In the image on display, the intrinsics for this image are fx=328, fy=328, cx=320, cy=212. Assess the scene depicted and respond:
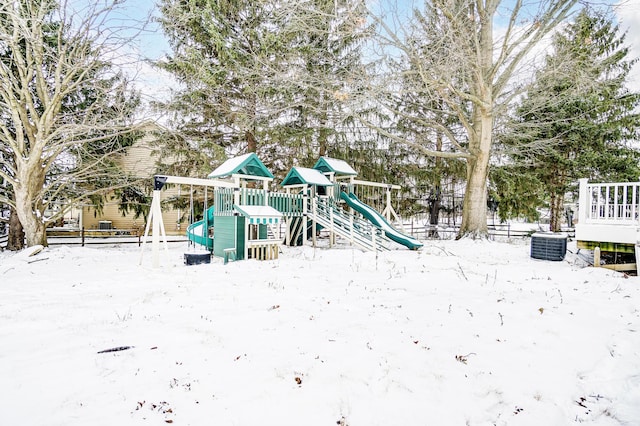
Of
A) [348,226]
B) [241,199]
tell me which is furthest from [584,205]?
[241,199]

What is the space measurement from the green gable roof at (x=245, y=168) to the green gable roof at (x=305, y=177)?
6.32ft

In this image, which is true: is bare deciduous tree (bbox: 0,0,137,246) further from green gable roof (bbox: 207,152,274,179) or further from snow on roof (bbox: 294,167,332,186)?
snow on roof (bbox: 294,167,332,186)

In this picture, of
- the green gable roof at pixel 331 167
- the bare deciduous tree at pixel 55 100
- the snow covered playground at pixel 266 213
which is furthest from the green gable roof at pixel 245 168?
the bare deciduous tree at pixel 55 100

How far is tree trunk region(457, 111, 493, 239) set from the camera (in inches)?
464

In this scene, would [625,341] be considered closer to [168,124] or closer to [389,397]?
[389,397]

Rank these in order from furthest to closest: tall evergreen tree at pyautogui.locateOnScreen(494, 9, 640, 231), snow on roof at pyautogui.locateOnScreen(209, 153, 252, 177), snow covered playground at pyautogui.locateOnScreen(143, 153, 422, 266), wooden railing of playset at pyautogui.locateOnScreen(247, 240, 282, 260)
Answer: tall evergreen tree at pyautogui.locateOnScreen(494, 9, 640, 231)
snow on roof at pyautogui.locateOnScreen(209, 153, 252, 177)
wooden railing of playset at pyautogui.locateOnScreen(247, 240, 282, 260)
snow covered playground at pyautogui.locateOnScreen(143, 153, 422, 266)

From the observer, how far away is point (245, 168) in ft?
30.9

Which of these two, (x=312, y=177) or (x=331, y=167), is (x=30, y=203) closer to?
(x=312, y=177)

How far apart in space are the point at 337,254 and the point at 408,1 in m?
7.83

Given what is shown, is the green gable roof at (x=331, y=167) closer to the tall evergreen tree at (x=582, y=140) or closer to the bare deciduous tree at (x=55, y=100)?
the bare deciduous tree at (x=55, y=100)

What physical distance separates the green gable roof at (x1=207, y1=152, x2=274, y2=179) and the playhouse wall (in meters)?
1.26

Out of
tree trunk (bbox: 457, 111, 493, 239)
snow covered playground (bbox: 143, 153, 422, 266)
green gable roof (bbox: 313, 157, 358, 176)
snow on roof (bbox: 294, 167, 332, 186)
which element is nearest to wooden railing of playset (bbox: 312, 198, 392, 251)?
snow covered playground (bbox: 143, 153, 422, 266)

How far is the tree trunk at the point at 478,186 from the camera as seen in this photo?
11.8 m

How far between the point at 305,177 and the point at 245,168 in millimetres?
2630
